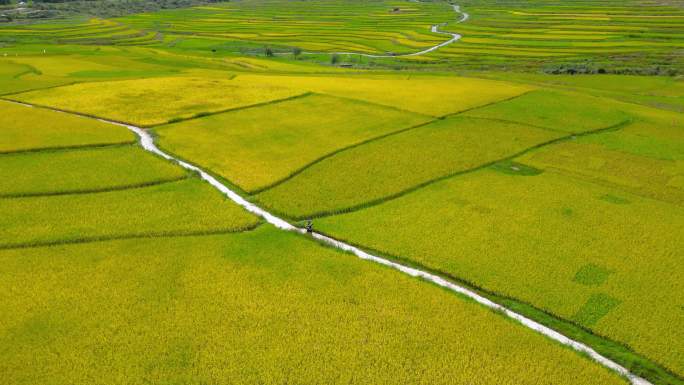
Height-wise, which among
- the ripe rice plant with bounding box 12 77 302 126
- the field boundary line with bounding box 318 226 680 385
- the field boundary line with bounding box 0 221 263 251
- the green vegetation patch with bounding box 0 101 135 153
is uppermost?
the ripe rice plant with bounding box 12 77 302 126

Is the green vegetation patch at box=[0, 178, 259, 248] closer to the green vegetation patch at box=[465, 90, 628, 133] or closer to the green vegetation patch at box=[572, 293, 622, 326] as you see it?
the green vegetation patch at box=[572, 293, 622, 326]

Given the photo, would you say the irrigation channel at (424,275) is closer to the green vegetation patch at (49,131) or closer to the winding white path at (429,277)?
the winding white path at (429,277)

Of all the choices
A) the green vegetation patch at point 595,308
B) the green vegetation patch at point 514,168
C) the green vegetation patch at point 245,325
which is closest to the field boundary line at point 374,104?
the green vegetation patch at point 514,168

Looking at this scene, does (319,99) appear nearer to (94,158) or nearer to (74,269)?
(94,158)

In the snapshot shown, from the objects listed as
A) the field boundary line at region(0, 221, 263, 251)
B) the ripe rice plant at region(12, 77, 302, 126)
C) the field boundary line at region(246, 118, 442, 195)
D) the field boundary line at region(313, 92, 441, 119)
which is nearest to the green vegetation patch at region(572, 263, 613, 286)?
the field boundary line at region(0, 221, 263, 251)

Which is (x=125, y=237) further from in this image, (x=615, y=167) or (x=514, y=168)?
Result: (x=615, y=167)

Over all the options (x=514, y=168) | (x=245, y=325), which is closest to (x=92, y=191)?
(x=245, y=325)
